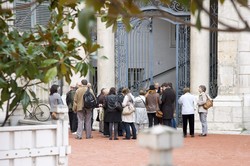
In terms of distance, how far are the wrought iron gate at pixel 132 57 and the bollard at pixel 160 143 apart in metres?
18.7

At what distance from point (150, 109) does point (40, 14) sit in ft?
20.3

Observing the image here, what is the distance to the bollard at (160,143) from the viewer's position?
8.84 feet

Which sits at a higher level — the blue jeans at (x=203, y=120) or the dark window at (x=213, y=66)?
the dark window at (x=213, y=66)

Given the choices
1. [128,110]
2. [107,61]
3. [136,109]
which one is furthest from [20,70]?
[107,61]

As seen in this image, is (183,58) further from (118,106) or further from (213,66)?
(118,106)

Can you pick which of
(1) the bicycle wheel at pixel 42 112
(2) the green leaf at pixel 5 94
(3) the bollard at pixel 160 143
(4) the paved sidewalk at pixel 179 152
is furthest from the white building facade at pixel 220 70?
(3) the bollard at pixel 160 143

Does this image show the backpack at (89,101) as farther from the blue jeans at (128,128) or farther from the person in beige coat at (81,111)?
the blue jeans at (128,128)

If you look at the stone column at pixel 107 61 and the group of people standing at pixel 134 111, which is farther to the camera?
the stone column at pixel 107 61

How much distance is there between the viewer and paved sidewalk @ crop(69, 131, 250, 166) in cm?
1268

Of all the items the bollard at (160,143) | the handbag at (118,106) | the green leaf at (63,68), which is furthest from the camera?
the handbag at (118,106)

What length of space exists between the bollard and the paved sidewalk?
9.33m

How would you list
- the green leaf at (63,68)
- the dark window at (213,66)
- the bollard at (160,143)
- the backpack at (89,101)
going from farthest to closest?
the dark window at (213,66), the backpack at (89,101), the green leaf at (63,68), the bollard at (160,143)

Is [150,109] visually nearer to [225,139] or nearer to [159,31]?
[225,139]

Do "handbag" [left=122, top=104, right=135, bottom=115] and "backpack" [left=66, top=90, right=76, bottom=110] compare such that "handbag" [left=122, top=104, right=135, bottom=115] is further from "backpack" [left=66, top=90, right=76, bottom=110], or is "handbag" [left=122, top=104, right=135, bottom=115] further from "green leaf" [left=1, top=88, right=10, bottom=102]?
"green leaf" [left=1, top=88, right=10, bottom=102]
